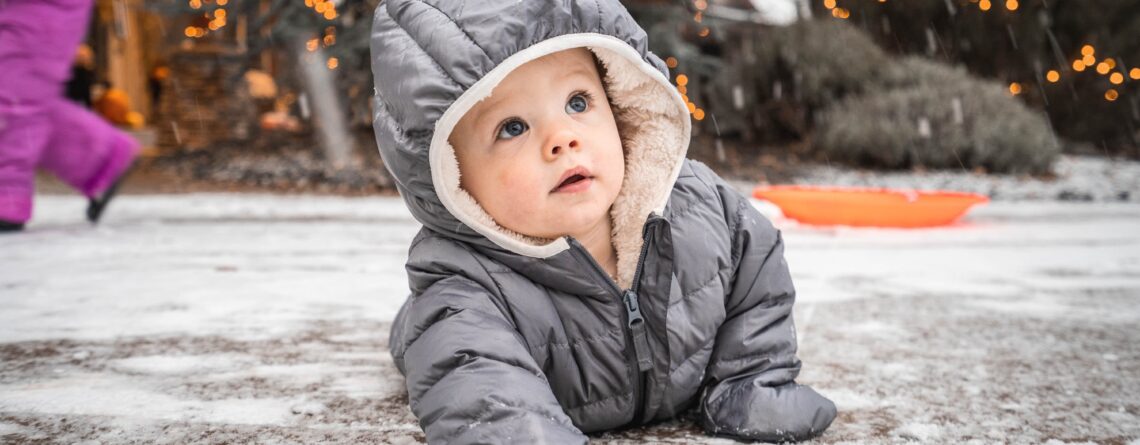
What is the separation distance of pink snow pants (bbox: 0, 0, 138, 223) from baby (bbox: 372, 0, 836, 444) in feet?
7.88

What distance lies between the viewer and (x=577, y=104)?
136 centimetres

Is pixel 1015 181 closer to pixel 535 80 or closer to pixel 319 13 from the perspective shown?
pixel 319 13

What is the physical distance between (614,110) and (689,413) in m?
0.55

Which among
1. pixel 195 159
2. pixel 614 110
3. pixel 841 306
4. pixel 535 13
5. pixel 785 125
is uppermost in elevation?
pixel 535 13

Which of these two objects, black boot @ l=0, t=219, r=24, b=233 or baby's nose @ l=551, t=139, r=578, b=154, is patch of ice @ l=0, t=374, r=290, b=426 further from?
black boot @ l=0, t=219, r=24, b=233

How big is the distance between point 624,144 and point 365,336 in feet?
2.75

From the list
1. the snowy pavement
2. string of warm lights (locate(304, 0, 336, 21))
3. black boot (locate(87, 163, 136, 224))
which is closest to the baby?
the snowy pavement

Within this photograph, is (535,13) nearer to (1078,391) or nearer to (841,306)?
(1078,391)

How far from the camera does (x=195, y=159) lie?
7633 mm

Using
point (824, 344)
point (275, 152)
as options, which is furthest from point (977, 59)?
point (824, 344)

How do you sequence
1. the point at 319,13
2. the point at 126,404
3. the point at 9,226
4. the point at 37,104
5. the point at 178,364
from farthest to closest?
the point at 319,13 < the point at 9,226 < the point at 37,104 < the point at 178,364 < the point at 126,404

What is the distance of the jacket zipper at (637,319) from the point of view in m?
1.34

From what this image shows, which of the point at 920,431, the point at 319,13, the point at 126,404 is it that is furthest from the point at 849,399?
the point at 319,13

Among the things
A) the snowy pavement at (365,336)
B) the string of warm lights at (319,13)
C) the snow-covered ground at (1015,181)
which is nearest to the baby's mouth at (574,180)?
the snowy pavement at (365,336)
